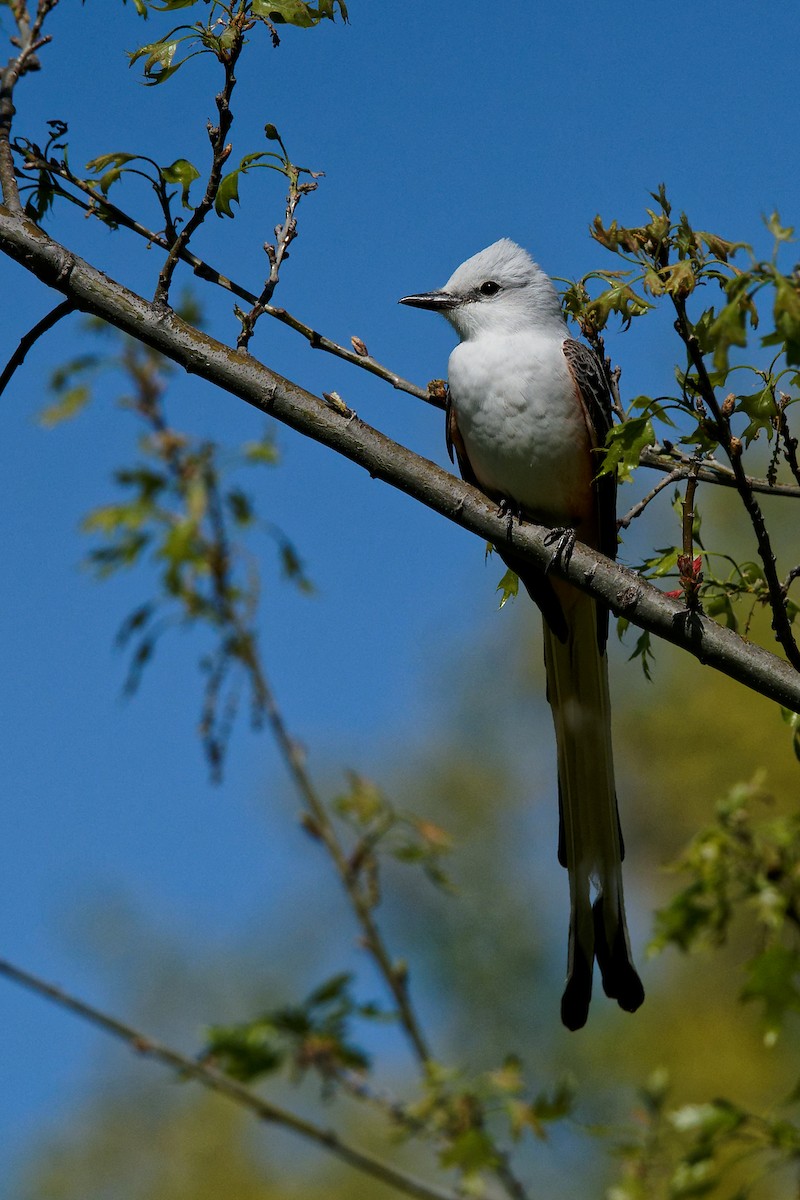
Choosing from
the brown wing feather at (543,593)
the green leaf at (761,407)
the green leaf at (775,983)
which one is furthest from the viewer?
the brown wing feather at (543,593)

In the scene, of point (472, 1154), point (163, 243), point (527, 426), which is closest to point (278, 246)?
point (163, 243)

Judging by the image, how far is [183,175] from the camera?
2660mm

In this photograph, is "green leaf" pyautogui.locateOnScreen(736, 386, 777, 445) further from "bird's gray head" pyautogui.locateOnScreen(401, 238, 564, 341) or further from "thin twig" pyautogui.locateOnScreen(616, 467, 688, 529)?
"bird's gray head" pyautogui.locateOnScreen(401, 238, 564, 341)

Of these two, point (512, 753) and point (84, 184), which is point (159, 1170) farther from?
point (84, 184)

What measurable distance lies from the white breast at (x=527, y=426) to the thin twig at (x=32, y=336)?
162cm

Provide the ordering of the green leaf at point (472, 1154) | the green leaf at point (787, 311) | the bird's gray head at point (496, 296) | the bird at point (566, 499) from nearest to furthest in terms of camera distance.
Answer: the green leaf at point (787, 311) → the green leaf at point (472, 1154) → the bird at point (566, 499) → the bird's gray head at point (496, 296)

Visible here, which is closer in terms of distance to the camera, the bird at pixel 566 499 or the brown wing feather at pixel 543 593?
the bird at pixel 566 499

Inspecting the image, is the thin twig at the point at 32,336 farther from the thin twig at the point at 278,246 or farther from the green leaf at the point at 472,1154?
the green leaf at the point at 472,1154

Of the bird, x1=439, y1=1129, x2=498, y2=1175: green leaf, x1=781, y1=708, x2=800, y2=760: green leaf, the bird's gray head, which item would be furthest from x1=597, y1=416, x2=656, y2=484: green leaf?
x1=439, y1=1129, x2=498, y2=1175: green leaf

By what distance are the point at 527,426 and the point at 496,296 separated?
0.74 m

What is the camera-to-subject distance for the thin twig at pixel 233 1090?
10.4 ft

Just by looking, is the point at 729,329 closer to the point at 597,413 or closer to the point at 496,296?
the point at 597,413

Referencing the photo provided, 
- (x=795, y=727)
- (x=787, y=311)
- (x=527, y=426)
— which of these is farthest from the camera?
(x=527, y=426)

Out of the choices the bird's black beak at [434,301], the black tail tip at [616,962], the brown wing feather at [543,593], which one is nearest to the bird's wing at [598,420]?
the brown wing feather at [543,593]
